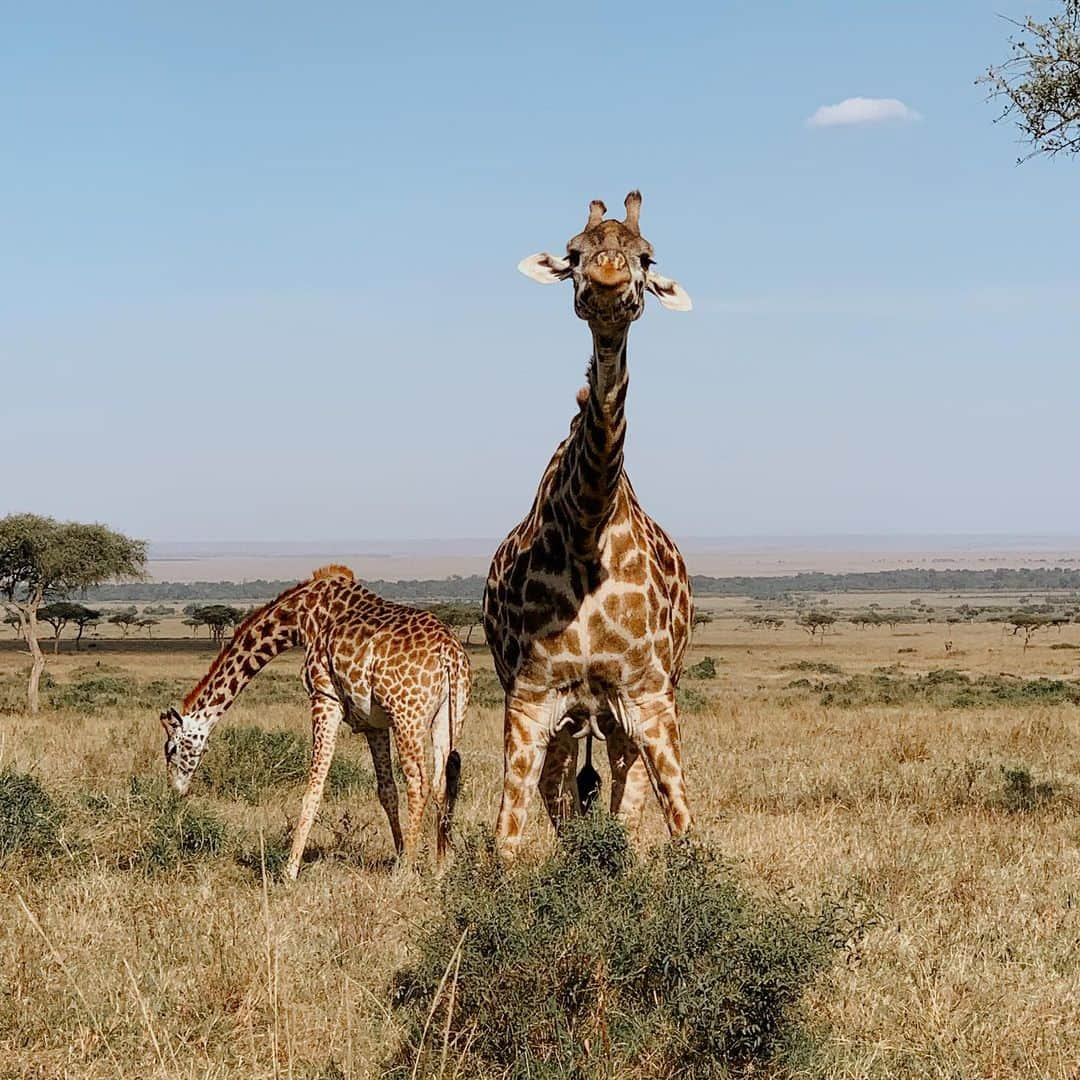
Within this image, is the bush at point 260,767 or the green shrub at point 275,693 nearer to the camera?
the bush at point 260,767

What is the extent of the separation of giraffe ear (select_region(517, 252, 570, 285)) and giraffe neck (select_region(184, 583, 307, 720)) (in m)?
5.87

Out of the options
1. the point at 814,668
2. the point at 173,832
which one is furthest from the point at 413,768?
the point at 814,668

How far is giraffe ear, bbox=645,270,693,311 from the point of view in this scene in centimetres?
506

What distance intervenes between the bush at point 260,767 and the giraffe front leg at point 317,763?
2.68 m

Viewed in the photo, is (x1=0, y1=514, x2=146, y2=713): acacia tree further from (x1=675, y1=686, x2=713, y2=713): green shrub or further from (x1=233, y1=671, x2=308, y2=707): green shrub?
(x1=675, y1=686, x2=713, y2=713): green shrub

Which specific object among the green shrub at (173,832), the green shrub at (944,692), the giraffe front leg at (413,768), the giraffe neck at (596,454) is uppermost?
the giraffe neck at (596,454)

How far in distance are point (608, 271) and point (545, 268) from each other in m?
0.37

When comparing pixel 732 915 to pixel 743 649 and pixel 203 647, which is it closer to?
pixel 743 649

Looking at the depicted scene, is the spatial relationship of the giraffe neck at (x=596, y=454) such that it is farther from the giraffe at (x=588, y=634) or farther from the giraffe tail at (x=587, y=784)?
the giraffe tail at (x=587, y=784)

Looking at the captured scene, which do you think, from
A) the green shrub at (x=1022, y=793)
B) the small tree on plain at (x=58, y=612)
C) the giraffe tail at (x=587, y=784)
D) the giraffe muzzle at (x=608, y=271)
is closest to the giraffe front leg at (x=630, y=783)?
the giraffe tail at (x=587, y=784)

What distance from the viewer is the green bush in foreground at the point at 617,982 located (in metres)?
4.84

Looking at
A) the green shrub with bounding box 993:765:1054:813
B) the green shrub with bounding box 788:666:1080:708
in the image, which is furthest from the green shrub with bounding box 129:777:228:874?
the green shrub with bounding box 788:666:1080:708

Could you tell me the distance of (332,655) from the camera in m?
9.66

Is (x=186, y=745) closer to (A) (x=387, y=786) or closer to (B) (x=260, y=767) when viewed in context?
(A) (x=387, y=786)
